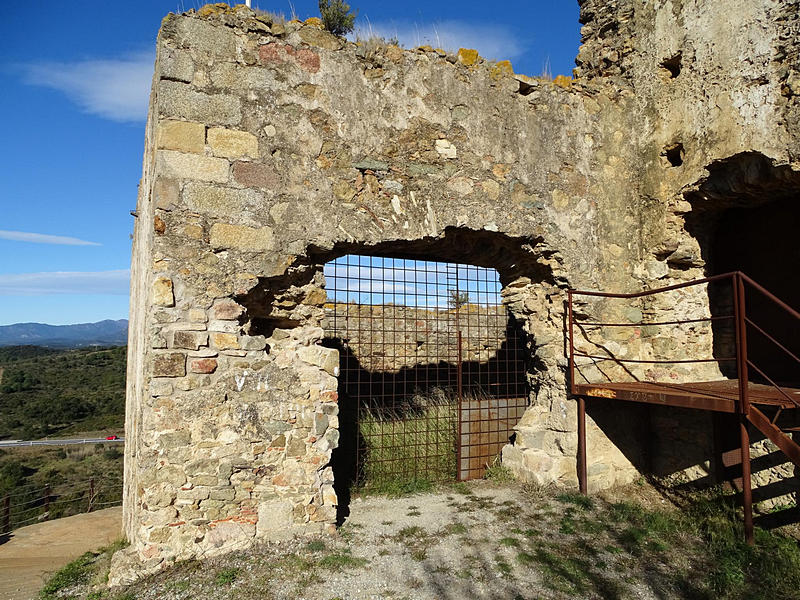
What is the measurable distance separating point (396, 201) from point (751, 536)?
3482mm

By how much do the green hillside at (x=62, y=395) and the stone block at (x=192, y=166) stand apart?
765 inches

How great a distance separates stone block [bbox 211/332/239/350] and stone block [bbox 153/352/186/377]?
23cm

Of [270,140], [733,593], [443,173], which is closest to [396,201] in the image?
[443,173]

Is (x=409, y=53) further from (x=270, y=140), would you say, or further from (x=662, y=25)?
(x=662, y=25)

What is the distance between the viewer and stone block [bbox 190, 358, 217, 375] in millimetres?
3652

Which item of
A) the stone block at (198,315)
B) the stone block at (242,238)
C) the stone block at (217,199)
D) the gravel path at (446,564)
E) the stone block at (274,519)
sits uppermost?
the stone block at (217,199)

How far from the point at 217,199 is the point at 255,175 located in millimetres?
341

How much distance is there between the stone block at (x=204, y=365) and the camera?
3652 millimetres

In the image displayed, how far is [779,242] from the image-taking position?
4.75 m

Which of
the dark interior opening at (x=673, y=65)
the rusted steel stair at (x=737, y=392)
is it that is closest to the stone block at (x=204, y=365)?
the rusted steel stair at (x=737, y=392)

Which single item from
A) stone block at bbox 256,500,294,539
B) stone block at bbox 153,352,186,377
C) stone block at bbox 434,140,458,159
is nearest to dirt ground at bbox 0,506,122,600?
stone block at bbox 256,500,294,539

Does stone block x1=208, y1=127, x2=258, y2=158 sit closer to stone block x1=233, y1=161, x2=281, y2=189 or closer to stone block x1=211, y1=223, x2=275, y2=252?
stone block x1=233, y1=161, x2=281, y2=189

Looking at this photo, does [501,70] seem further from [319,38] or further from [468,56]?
[319,38]

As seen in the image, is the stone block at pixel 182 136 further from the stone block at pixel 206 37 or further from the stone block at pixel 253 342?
the stone block at pixel 253 342
